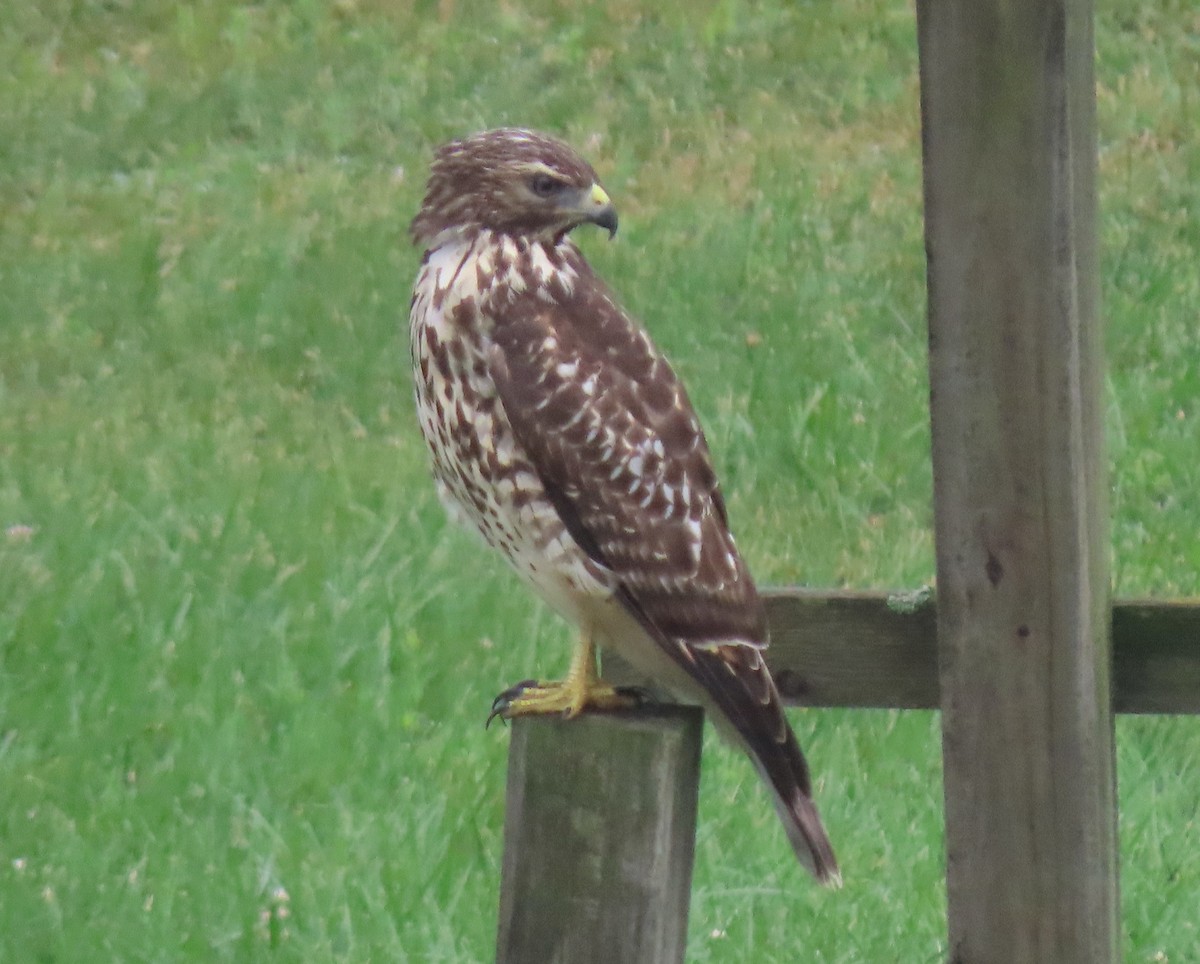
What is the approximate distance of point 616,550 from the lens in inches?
130

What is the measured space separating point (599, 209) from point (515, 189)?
156 millimetres

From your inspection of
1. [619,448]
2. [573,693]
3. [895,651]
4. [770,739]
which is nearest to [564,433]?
[619,448]

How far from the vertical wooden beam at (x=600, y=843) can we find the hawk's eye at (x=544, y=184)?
5.48 feet

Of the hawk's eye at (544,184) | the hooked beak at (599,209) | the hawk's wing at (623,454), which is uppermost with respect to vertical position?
the hawk's eye at (544,184)

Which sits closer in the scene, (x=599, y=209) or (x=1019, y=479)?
(x=1019, y=479)

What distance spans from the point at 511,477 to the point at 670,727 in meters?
1.35

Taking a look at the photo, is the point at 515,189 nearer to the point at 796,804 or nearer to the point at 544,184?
the point at 544,184

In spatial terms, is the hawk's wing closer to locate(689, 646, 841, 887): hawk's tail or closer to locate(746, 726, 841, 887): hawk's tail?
locate(689, 646, 841, 887): hawk's tail

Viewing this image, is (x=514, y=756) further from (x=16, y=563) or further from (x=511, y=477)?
(x=16, y=563)

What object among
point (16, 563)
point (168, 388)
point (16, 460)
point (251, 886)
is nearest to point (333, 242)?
point (168, 388)

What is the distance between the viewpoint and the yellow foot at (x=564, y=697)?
3.28 metres

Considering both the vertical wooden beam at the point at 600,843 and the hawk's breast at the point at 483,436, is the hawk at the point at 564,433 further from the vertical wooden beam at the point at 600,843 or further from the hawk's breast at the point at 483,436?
the vertical wooden beam at the point at 600,843

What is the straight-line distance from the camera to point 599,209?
3.54 m

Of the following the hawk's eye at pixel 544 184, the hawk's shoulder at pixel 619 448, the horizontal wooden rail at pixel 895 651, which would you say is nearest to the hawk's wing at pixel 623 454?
the hawk's shoulder at pixel 619 448
